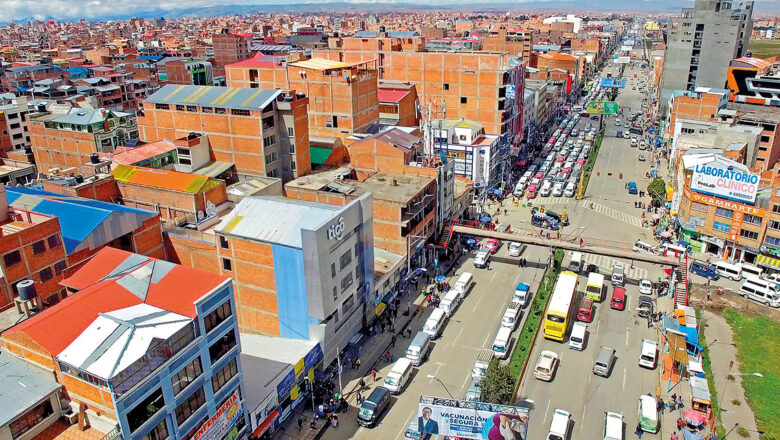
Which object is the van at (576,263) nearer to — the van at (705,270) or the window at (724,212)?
the van at (705,270)

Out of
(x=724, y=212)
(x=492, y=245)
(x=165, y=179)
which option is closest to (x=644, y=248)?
(x=724, y=212)

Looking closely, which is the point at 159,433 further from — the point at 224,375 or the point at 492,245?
the point at 492,245

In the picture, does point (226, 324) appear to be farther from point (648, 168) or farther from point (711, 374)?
point (648, 168)

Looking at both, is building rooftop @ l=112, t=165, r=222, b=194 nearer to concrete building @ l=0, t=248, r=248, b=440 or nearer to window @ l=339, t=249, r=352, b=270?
window @ l=339, t=249, r=352, b=270

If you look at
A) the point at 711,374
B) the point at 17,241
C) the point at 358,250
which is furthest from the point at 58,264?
the point at 711,374

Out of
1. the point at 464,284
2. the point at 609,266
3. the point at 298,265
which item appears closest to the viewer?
the point at 298,265

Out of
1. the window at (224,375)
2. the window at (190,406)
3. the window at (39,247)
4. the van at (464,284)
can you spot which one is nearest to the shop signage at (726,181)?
the van at (464,284)
